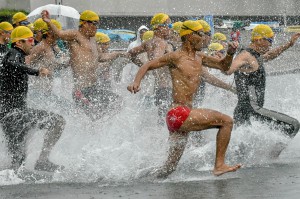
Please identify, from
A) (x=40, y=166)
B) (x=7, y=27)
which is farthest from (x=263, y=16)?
(x=40, y=166)

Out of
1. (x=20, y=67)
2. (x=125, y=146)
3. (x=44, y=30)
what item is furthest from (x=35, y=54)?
(x=125, y=146)

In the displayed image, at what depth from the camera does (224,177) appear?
10.0m

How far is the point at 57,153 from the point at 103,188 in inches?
87.6

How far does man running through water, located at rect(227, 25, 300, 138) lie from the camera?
1145cm

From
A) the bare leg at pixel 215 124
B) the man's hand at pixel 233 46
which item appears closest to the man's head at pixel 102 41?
the man's hand at pixel 233 46

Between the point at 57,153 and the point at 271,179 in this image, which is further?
the point at 57,153

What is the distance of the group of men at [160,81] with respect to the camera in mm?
9906

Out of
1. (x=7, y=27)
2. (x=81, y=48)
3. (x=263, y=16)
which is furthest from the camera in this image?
(x=263, y=16)

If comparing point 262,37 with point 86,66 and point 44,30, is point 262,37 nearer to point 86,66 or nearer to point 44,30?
point 86,66

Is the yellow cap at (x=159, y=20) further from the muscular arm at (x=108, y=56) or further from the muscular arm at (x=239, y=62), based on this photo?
the muscular arm at (x=239, y=62)

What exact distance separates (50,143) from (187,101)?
189 centimetres

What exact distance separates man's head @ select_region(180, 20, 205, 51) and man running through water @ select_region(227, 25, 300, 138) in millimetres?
1205

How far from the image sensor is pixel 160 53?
500 inches

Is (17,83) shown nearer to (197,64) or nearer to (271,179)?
(197,64)
